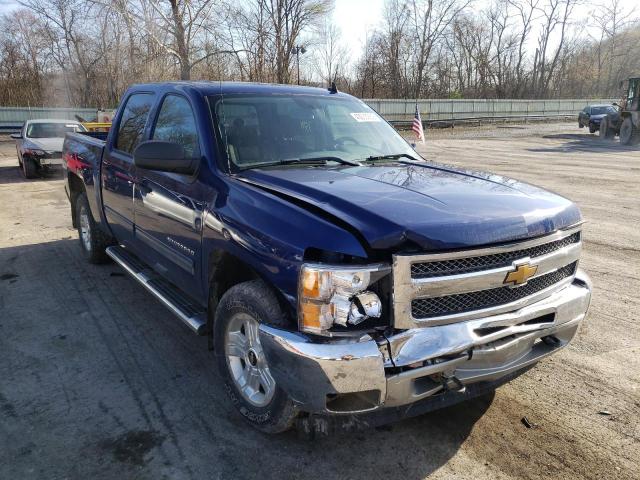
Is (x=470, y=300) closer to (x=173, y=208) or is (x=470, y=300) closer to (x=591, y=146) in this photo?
(x=173, y=208)

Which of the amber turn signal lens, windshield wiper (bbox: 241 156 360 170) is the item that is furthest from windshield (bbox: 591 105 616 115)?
the amber turn signal lens

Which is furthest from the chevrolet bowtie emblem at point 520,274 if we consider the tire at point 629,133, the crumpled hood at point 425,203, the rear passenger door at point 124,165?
the tire at point 629,133

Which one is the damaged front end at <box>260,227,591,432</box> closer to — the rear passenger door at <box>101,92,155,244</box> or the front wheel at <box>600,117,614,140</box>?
the rear passenger door at <box>101,92,155,244</box>

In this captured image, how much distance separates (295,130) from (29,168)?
11.6 meters

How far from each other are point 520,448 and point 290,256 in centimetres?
165

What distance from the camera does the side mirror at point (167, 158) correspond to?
318 cm

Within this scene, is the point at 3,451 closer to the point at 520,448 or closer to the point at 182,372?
the point at 182,372

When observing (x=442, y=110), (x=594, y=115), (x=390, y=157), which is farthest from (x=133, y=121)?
(x=442, y=110)

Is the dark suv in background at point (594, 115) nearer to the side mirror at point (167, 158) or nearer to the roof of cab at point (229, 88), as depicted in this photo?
the roof of cab at point (229, 88)

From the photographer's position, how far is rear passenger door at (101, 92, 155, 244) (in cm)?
435

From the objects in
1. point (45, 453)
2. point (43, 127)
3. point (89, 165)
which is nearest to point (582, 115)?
point (43, 127)

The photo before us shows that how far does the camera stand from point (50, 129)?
14.2 m

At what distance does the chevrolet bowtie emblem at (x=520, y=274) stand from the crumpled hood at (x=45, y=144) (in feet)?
42.4

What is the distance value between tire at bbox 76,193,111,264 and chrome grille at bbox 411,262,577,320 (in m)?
4.38
